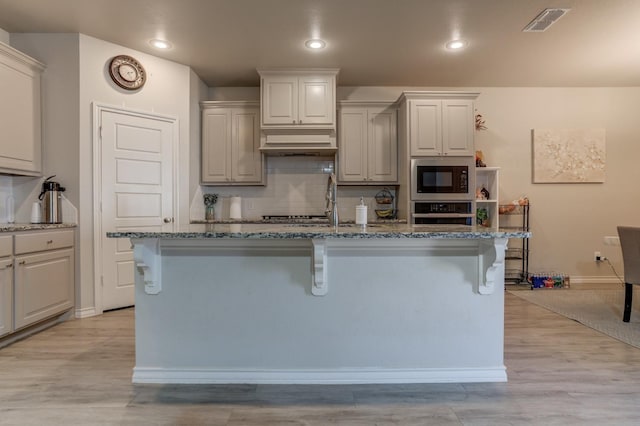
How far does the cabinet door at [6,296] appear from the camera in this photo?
2482mm

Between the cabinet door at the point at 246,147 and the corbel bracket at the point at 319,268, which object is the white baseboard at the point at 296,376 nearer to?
the corbel bracket at the point at 319,268

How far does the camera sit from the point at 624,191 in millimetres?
4703

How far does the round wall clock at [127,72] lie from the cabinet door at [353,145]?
7.50ft

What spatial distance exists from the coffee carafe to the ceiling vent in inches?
179

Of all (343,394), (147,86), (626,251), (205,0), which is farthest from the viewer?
(147,86)

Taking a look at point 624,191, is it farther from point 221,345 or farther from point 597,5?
point 221,345

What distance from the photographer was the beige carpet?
2860mm

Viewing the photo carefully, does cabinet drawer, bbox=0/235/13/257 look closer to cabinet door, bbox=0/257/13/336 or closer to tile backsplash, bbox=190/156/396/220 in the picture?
cabinet door, bbox=0/257/13/336

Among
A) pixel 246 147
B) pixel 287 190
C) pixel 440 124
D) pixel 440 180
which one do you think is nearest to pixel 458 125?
pixel 440 124

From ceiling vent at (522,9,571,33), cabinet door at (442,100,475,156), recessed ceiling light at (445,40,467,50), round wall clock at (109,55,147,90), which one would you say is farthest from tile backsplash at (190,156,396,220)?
ceiling vent at (522,9,571,33)

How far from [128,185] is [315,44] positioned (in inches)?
94.4

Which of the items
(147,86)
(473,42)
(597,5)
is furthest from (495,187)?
(147,86)

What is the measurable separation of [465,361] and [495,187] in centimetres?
292

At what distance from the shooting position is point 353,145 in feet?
14.1
